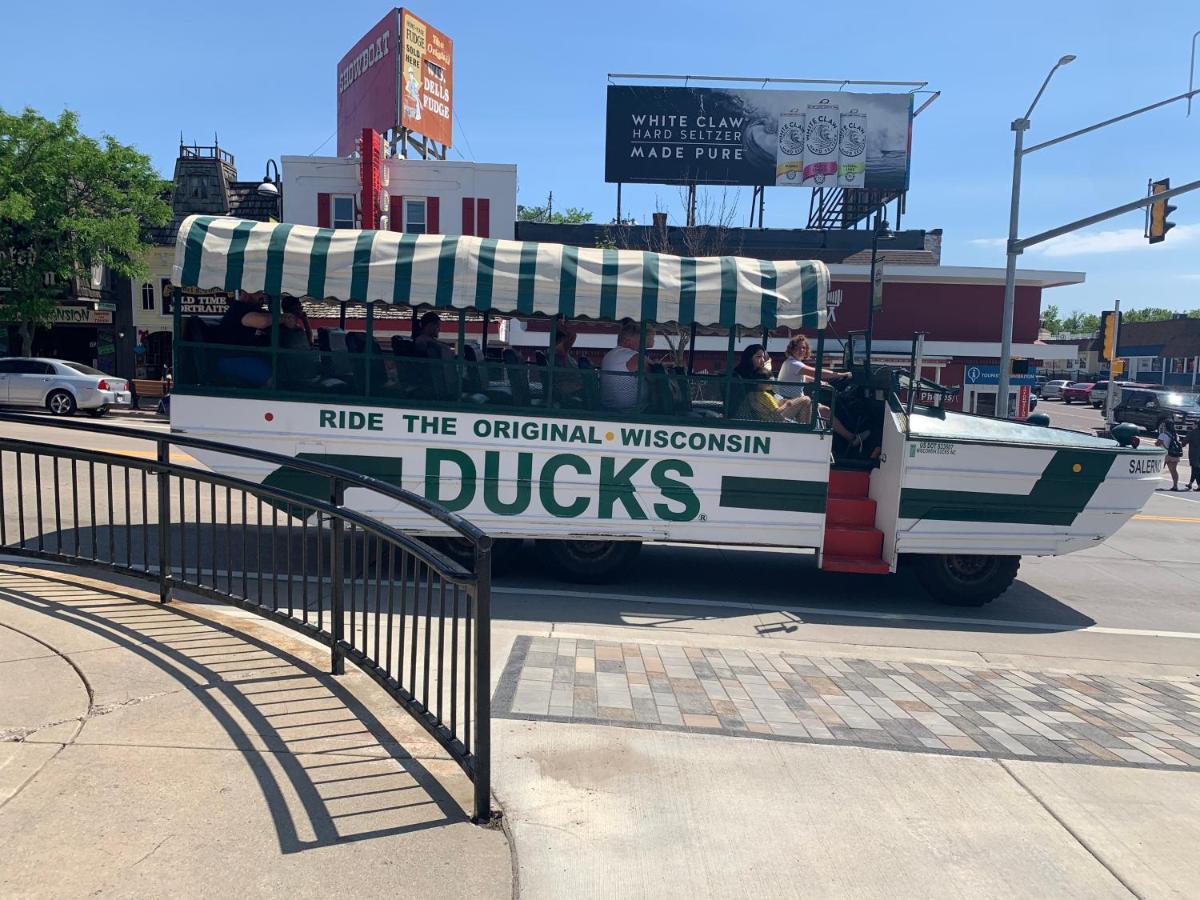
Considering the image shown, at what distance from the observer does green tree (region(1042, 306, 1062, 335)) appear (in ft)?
436

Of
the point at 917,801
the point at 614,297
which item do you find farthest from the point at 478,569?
the point at 614,297

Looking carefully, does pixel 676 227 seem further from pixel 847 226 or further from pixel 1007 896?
pixel 1007 896

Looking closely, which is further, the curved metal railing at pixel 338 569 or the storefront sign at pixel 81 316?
the storefront sign at pixel 81 316

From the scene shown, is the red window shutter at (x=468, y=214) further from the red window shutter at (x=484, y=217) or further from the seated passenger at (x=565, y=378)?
the seated passenger at (x=565, y=378)

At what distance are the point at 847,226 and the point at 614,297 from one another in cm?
3369

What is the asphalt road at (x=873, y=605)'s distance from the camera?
7547 millimetres

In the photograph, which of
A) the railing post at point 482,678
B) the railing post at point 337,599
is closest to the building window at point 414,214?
the railing post at point 337,599

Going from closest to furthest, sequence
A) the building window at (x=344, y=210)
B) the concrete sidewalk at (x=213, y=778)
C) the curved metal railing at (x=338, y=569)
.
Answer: the concrete sidewalk at (x=213, y=778)
the curved metal railing at (x=338, y=569)
the building window at (x=344, y=210)

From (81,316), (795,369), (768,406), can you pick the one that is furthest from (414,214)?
(768,406)

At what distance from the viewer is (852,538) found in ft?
27.4

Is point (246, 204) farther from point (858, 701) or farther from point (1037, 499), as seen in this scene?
point (858, 701)

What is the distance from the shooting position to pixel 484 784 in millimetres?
3754

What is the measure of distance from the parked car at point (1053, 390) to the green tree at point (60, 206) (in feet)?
197

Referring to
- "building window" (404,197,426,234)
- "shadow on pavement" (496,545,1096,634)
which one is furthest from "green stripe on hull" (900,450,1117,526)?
"building window" (404,197,426,234)
